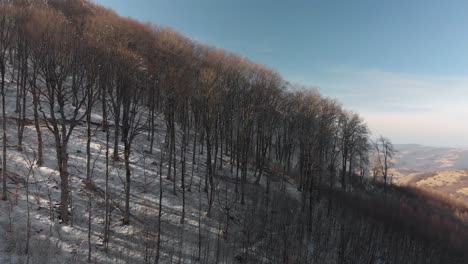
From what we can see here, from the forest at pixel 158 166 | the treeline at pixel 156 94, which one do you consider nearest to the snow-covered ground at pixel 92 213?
the forest at pixel 158 166

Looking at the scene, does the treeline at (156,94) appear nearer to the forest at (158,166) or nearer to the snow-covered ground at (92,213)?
the forest at (158,166)

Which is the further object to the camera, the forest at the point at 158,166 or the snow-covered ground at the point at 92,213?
the forest at the point at 158,166

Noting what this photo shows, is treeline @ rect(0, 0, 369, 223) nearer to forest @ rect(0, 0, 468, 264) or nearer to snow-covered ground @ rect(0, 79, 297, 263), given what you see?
forest @ rect(0, 0, 468, 264)

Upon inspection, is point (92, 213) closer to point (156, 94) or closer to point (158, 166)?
point (158, 166)

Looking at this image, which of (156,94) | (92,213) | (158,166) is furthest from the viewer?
(156,94)

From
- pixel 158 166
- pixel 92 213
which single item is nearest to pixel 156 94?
pixel 158 166

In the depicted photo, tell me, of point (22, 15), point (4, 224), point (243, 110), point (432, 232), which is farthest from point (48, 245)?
point (432, 232)

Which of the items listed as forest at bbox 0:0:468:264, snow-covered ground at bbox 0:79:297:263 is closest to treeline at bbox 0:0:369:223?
forest at bbox 0:0:468:264

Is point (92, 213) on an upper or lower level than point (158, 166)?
lower
